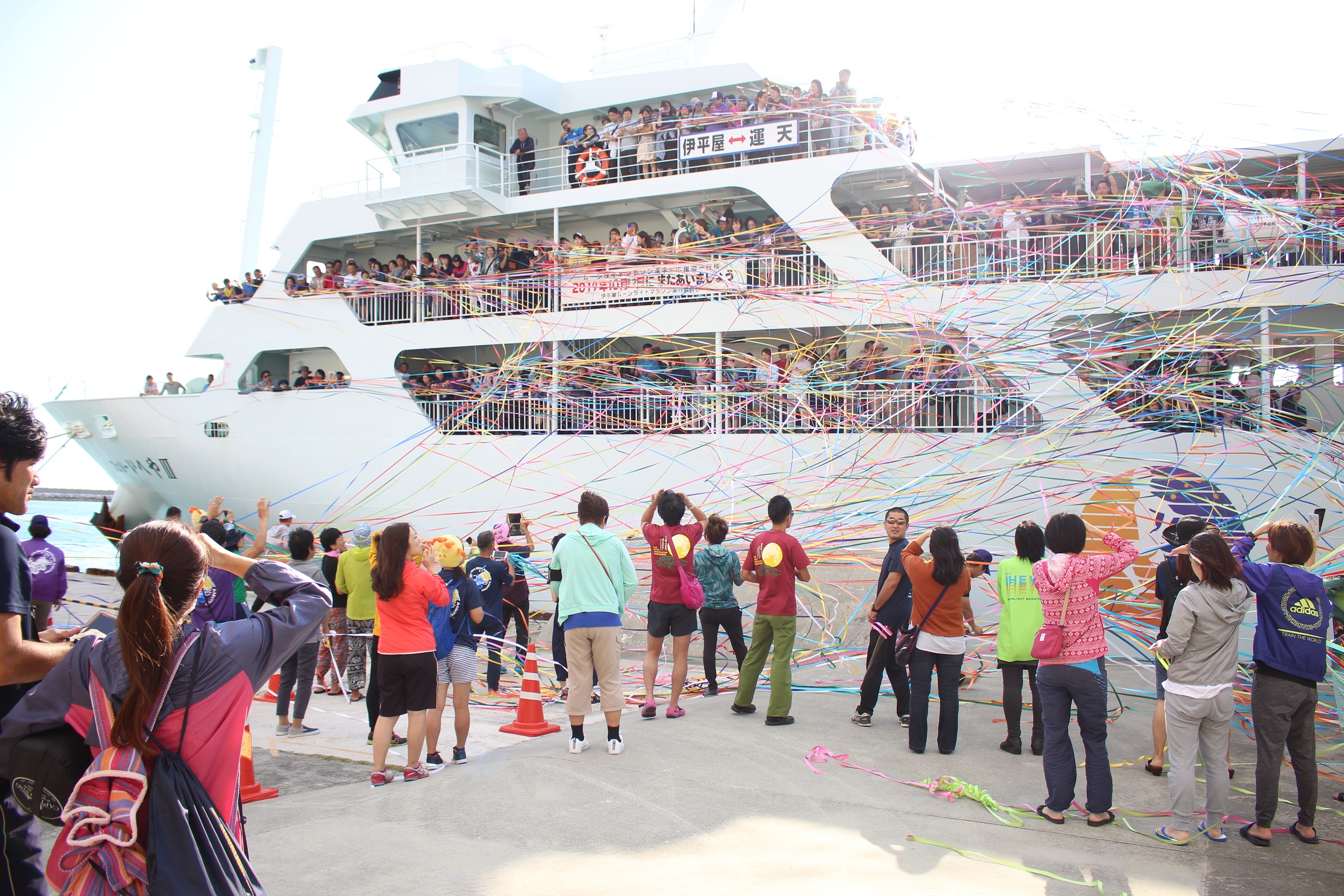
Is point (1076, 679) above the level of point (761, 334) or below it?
below

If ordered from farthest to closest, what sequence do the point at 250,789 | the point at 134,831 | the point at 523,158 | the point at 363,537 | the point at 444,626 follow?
the point at 523,158 → the point at 363,537 → the point at 444,626 → the point at 250,789 → the point at 134,831

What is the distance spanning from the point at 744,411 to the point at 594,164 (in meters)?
4.70

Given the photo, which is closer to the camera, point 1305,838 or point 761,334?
point 1305,838

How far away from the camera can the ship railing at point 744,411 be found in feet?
30.5

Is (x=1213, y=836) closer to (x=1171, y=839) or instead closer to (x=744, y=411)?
(x=1171, y=839)

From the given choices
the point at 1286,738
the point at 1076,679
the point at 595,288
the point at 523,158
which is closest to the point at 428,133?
the point at 523,158

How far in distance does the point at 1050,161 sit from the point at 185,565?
36.0 feet

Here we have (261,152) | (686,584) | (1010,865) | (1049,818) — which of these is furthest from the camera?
(261,152)

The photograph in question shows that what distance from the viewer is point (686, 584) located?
564cm

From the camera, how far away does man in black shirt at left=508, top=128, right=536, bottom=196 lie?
13.4 metres

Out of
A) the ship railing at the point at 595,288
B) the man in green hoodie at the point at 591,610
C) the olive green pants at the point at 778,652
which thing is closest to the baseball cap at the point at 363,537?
the man in green hoodie at the point at 591,610

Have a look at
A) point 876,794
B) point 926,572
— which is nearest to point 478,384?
point 926,572

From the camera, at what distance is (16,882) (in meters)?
2.32

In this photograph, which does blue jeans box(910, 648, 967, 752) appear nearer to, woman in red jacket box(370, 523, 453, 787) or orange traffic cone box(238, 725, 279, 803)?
woman in red jacket box(370, 523, 453, 787)
